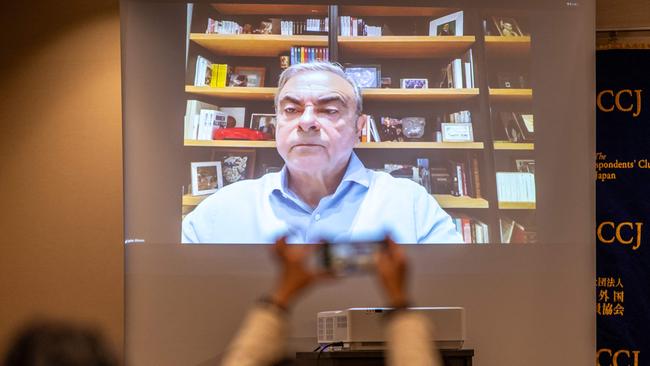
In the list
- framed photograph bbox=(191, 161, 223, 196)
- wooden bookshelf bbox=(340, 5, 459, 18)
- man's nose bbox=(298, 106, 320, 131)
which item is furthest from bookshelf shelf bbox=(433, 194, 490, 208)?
framed photograph bbox=(191, 161, 223, 196)

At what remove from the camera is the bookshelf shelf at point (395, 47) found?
462cm

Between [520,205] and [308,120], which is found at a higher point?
[308,120]

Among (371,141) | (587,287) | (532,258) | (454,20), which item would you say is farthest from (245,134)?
(587,287)

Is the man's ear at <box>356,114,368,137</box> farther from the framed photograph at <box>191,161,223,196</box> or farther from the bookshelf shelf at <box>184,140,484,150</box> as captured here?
the framed photograph at <box>191,161,223,196</box>

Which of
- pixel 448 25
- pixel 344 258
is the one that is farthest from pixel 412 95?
pixel 344 258

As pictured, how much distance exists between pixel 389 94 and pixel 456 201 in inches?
25.9

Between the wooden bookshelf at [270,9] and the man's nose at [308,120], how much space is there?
0.51 meters

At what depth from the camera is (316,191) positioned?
4645mm

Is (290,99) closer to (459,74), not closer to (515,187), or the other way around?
(459,74)

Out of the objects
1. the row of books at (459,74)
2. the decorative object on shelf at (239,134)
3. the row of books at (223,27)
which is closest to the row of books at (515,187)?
the row of books at (459,74)

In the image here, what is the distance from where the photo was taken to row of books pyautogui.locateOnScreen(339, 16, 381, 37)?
4.64 m

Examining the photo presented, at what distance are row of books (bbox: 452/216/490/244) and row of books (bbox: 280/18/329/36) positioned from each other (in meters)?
1.23

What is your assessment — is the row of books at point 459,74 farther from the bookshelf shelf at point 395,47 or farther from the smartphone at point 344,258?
the smartphone at point 344,258

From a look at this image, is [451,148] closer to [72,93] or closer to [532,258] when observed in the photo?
[532,258]
